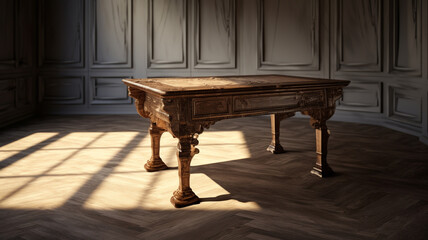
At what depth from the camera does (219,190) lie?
2771 mm

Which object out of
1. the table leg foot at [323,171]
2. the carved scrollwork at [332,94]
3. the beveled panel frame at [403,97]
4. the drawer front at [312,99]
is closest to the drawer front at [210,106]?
the drawer front at [312,99]

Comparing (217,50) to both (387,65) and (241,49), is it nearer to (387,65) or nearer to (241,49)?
(241,49)

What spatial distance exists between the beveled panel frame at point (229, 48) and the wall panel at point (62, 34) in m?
1.85

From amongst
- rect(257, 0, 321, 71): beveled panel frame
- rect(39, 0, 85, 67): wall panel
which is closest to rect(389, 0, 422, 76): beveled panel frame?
rect(257, 0, 321, 71): beveled panel frame

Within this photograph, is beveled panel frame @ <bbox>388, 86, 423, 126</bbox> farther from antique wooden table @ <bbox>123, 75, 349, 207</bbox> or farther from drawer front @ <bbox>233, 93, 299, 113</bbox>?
drawer front @ <bbox>233, 93, 299, 113</bbox>

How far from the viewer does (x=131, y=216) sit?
2.31 meters

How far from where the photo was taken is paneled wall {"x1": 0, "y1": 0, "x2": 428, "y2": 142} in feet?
18.9

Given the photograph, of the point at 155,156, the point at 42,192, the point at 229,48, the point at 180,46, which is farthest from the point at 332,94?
the point at 180,46

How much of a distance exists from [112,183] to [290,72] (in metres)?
4.07

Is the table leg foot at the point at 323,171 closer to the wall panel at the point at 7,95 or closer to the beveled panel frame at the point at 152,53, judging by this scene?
the beveled panel frame at the point at 152,53

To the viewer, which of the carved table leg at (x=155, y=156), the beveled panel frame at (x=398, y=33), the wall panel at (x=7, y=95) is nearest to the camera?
the carved table leg at (x=155, y=156)

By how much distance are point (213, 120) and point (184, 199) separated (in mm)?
518

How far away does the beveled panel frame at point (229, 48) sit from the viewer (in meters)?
6.55

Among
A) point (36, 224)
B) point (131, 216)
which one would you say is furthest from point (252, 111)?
point (36, 224)
